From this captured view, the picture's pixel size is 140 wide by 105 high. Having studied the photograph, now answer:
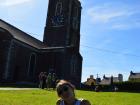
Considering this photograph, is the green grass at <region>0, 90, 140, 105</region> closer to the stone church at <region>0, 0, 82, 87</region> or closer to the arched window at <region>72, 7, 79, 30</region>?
the stone church at <region>0, 0, 82, 87</region>

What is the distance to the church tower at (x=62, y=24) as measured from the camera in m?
61.3

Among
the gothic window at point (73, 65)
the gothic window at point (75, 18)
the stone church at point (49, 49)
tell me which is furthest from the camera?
the gothic window at point (75, 18)

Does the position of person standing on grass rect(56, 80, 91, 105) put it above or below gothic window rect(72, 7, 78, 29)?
below

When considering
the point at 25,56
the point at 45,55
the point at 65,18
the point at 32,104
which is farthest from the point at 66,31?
the point at 32,104

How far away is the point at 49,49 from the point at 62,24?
783cm

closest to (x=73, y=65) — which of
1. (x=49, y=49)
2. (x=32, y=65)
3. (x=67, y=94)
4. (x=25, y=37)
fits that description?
(x=49, y=49)

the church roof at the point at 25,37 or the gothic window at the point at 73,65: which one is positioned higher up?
the church roof at the point at 25,37

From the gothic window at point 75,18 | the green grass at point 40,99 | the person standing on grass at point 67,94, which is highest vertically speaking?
the gothic window at point 75,18

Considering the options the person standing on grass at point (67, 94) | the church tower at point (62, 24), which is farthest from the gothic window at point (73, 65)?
the person standing on grass at point (67, 94)

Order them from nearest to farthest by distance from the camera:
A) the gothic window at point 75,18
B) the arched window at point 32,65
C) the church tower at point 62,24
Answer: the arched window at point 32,65 → the church tower at point 62,24 → the gothic window at point 75,18

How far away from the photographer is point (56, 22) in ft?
208

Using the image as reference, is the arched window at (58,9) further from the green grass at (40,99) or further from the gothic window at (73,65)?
the green grass at (40,99)

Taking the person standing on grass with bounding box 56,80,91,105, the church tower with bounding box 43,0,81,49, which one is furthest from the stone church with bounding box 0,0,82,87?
the person standing on grass with bounding box 56,80,91,105

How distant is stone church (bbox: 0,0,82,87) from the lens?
48.3 meters
